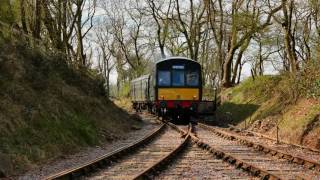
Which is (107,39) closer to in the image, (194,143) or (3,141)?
(194,143)

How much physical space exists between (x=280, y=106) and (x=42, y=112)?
41.8ft

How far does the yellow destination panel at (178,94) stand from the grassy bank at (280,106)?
9.78 ft

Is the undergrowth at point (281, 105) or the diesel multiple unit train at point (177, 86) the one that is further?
the diesel multiple unit train at point (177, 86)

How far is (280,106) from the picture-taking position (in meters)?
25.4

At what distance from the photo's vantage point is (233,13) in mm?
37438

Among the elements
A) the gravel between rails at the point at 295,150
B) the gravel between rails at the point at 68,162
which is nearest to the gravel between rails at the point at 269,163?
the gravel between rails at the point at 295,150

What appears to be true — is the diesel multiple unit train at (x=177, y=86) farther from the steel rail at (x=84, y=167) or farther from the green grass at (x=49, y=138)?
the steel rail at (x=84, y=167)

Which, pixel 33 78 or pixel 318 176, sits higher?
pixel 33 78

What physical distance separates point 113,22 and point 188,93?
3731 cm

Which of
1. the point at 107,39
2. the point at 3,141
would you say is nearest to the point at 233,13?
the point at 3,141

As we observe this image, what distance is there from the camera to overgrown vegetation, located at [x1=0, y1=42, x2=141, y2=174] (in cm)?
1345

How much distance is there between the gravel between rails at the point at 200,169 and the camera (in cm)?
1117

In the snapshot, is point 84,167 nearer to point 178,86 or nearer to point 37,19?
point 37,19

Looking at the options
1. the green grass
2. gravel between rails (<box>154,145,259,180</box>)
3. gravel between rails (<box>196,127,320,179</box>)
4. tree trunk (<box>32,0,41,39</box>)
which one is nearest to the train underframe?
tree trunk (<box>32,0,41,39</box>)
